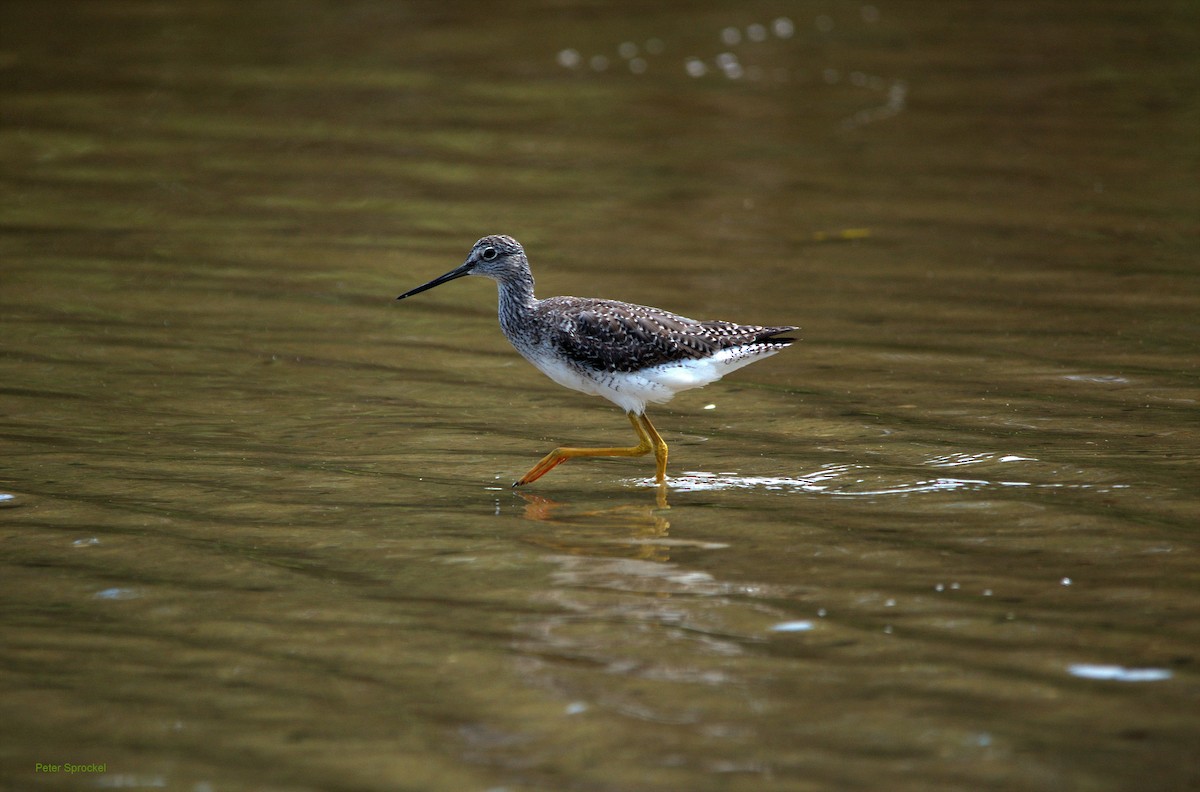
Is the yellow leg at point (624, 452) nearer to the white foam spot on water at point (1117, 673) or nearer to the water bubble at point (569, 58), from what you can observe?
the white foam spot on water at point (1117, 673)

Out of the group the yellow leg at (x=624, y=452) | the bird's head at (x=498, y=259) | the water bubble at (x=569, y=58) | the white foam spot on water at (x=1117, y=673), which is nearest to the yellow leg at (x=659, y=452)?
the yellow leg at (x=624, y=452)

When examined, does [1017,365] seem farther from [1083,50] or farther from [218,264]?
[1083,50]

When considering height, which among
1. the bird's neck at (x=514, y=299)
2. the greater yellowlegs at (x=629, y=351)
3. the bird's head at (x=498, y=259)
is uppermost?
the bird's head at (x=498, y=259)

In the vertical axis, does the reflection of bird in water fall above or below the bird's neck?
below

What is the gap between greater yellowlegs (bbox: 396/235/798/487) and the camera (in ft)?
26.8

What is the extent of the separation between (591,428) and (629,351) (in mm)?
1184

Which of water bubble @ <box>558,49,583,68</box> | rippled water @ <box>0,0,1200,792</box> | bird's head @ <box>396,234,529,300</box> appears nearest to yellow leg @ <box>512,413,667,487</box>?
rippled water @ <box>0,0,1200,792</box>

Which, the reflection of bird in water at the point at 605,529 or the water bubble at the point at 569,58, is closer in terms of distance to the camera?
the reflection of bird in water at the point at 605,529

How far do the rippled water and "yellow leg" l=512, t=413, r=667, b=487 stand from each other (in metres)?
0.14

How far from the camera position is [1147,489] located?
7309 mm

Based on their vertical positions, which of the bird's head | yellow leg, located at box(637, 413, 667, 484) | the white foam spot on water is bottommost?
the white foam spot on water

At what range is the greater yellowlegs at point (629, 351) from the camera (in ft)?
26.8

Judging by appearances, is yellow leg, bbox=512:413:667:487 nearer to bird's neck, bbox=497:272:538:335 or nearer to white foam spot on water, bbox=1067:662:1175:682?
bird's neck, bbox=497:272:538:335

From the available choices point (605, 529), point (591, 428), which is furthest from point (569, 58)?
point (605, 529)
